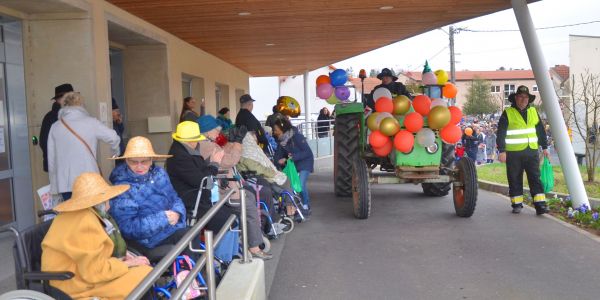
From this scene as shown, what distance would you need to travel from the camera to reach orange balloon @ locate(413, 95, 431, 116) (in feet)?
26.0

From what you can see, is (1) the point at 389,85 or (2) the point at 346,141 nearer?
(1) the point at 389,85

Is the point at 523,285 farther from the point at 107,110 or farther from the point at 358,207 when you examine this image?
the point at 107,110

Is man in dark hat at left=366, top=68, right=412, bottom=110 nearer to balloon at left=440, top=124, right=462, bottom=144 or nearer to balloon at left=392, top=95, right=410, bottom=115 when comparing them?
balloon at left=392, top=95, right=410, bottom=115

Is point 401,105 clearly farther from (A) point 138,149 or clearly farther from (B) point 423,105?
(A) point 138,149

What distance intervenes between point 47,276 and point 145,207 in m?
1.39

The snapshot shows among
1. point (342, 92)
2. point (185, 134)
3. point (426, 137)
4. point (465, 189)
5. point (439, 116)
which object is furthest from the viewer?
point (342, 92)

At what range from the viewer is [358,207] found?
27.1ft

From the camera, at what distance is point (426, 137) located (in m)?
7.75

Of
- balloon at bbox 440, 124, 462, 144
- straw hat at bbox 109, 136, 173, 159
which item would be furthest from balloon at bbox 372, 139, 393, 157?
straw hat at bbox 109, 136, 173, 159

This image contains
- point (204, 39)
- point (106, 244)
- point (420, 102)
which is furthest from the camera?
point (204, 39)

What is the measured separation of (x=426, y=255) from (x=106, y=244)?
4009mm

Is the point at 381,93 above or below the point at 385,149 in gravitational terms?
above

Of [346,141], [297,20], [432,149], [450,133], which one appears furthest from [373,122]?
[297,20]

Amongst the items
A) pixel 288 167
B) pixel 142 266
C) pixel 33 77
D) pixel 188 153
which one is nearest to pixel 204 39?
pixel 288 167
